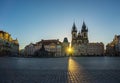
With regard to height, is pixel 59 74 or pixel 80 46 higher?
pixel 80 46

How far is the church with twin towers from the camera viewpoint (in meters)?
160

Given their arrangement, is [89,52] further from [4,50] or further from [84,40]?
[4,50]

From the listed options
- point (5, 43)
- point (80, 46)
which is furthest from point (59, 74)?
point (80, 46)

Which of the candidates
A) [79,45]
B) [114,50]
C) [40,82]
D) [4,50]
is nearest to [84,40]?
[79,45]

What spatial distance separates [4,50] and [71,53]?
61.5m

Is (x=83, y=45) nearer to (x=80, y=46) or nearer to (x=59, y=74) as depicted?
(x=80, y=46)

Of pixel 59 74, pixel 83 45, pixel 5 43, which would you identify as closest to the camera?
pixel 59 74

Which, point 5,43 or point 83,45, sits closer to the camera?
point 5,43

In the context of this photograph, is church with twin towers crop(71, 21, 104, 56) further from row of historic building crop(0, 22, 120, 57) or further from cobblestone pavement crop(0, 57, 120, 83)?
cobblestone pavement crop(0, 57, 120, 83)

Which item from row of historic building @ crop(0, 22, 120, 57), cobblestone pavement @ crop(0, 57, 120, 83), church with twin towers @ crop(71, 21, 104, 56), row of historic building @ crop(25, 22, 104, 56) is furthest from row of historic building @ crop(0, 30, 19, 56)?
cobblestone pavement @ crop(0, 57, 120, 83)

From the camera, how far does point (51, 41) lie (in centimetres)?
14812

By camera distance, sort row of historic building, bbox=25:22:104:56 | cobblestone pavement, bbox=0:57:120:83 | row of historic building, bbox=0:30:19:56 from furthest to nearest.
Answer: row of historic building, bbox=25:22:104:56 < row of historic building, bbox=0:30:19:56 < cobblestone pavement, bbox=0:57:120:83

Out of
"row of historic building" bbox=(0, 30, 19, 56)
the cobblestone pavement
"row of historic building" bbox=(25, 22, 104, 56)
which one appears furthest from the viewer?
"row of historic building" bbox=(25, 22, 104, 56)

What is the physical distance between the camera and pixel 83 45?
16150 centimetres
